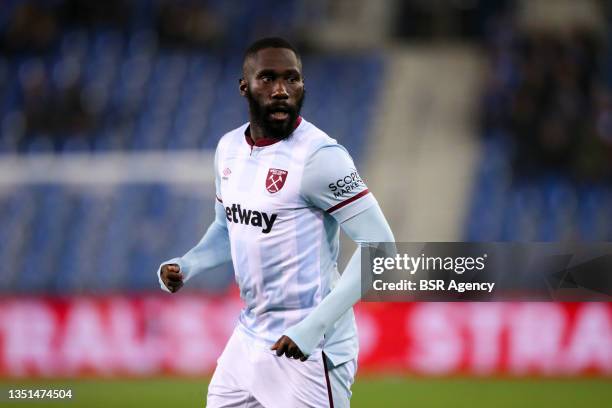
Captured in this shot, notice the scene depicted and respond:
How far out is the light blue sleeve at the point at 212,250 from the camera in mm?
4152

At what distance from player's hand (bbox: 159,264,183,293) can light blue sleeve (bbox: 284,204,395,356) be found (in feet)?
2.04

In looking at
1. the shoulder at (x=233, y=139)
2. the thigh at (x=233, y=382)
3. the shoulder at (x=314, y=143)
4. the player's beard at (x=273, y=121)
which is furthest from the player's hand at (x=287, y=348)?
the shoulder at (x=233, y=139)

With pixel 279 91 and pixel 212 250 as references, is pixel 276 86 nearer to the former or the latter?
pixel 279 91

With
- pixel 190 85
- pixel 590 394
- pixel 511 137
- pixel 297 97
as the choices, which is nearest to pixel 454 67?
pixel 511 137

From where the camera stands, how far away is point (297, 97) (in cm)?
378

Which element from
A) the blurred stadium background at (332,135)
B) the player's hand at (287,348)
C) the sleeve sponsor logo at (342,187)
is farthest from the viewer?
the blurred stadium background at (332,135)

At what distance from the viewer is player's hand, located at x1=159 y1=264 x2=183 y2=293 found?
404 centimetres

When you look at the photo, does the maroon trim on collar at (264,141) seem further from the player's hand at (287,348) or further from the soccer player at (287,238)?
the player's hand at (287,348)

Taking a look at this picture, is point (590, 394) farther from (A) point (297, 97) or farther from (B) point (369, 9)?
(B) point (369, 9)

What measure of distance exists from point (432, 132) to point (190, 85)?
121 inches

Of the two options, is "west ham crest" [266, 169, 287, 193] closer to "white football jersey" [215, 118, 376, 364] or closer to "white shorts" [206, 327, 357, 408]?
"white football jersey" [215, 118, 376, 364]

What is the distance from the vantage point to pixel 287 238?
12.4 feet

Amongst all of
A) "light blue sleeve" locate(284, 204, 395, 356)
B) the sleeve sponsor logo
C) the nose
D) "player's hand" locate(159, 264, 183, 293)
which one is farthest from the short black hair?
"player's hand" locate(159, 264, 183, 293)

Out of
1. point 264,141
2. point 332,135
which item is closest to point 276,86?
point 264,141
